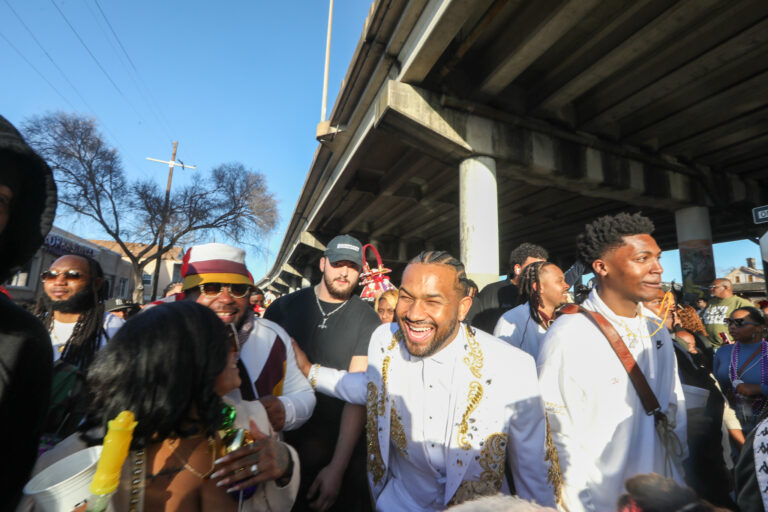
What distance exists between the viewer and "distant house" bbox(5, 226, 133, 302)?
1973 centimetres

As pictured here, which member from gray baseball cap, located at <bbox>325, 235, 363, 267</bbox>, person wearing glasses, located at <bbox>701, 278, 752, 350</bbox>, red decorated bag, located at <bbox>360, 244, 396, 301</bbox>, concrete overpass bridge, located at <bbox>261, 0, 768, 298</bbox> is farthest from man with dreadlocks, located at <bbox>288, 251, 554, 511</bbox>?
person wearing glasses, located at <bbox>701, 278, 752, 350</bbox>

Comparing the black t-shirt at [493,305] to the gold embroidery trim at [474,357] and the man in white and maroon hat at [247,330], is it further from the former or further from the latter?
the man in white and maroon hat at [247,330]

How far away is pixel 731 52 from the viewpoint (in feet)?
16.2

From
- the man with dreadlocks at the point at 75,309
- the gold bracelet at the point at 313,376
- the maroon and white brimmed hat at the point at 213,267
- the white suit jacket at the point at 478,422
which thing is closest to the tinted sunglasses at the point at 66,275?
the man with dreadlocks at the point at 75,309

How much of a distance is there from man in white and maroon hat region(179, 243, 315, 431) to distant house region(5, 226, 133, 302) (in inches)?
451

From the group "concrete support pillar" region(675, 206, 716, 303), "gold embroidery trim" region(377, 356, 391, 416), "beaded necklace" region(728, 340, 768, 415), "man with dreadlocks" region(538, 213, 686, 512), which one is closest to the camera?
"man with dreadlocks" region(538, 213, 686, 512)

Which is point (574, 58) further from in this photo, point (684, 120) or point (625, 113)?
point (684, 120)

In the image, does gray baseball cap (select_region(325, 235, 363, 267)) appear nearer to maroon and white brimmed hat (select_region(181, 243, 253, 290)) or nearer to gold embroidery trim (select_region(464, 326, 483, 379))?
maroon and white brimmed hat (select_region(181, 243, 253, 290))

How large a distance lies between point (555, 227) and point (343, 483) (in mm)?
13868

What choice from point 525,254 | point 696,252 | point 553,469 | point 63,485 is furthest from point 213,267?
point 696,252

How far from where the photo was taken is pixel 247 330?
7.41 ft

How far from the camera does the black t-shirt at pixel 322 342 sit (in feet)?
8.86

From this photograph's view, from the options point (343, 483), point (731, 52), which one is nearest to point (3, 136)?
point (343, 483)

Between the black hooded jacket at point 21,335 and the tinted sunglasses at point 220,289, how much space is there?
954 millimetres
